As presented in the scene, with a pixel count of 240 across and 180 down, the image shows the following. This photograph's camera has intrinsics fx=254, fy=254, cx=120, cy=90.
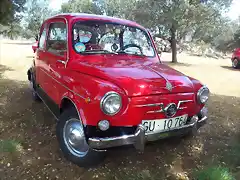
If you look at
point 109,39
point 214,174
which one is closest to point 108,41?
point 109,39

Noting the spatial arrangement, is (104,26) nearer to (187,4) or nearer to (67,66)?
(67,66)

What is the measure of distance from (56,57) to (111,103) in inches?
64.0

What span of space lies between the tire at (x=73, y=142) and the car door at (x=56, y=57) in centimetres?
47

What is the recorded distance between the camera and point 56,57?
3.89 metres

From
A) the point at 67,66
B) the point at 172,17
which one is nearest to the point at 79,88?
the point at 67,66

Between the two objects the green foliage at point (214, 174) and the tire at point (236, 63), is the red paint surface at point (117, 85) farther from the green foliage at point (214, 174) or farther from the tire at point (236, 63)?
the tire at point (236, 63)

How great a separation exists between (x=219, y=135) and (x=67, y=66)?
281cm

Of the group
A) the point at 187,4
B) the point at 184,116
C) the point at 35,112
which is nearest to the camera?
the point at 184,116

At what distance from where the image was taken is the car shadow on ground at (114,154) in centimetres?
Answer: 316

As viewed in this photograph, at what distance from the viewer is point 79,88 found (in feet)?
9.72

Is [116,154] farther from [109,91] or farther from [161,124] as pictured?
[109,91]

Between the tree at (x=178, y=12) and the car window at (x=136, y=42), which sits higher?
the tree at (x=178, y=12)

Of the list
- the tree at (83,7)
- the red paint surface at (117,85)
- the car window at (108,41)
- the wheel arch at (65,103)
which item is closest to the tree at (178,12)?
the car window at (108,41)

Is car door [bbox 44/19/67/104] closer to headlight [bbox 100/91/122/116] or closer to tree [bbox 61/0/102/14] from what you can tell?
headlight [bbox 100/91/122/116]
